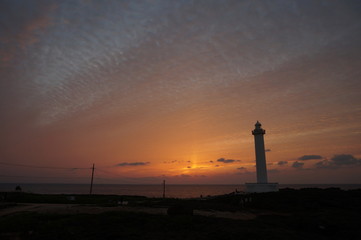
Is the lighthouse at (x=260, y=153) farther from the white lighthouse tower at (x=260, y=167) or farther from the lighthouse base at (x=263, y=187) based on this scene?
the lighthouse base at (x=263, y=187)

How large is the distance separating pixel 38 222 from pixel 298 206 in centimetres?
2756

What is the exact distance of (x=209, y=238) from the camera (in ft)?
51.4

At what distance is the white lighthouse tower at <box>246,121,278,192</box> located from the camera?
4638 cm

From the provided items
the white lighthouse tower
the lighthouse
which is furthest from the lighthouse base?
the lighthouse

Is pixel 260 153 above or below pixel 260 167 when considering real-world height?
above

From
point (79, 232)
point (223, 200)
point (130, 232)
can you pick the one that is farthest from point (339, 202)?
point (79, 232)

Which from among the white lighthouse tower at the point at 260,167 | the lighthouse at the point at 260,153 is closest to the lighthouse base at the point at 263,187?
the white lighthouse tower at the point at 260,167

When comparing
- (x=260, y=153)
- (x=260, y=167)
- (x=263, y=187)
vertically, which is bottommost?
(x=263, y=187)

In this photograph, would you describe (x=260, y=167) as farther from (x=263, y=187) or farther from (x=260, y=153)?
(x=263, y=187)

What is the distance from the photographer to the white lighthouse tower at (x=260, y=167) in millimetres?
46375

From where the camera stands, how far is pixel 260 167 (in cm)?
4859

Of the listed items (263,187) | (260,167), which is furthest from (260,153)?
(263,187)

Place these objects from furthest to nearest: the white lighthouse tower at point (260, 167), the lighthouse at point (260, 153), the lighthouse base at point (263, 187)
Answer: the lighthouse at point (260, 153) → the white lighthouse tower at point (260, 167) → the lighthouse base at point (263, 187)

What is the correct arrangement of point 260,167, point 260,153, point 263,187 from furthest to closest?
1. point 260,153
2. point 260,167
3. point 263,187
